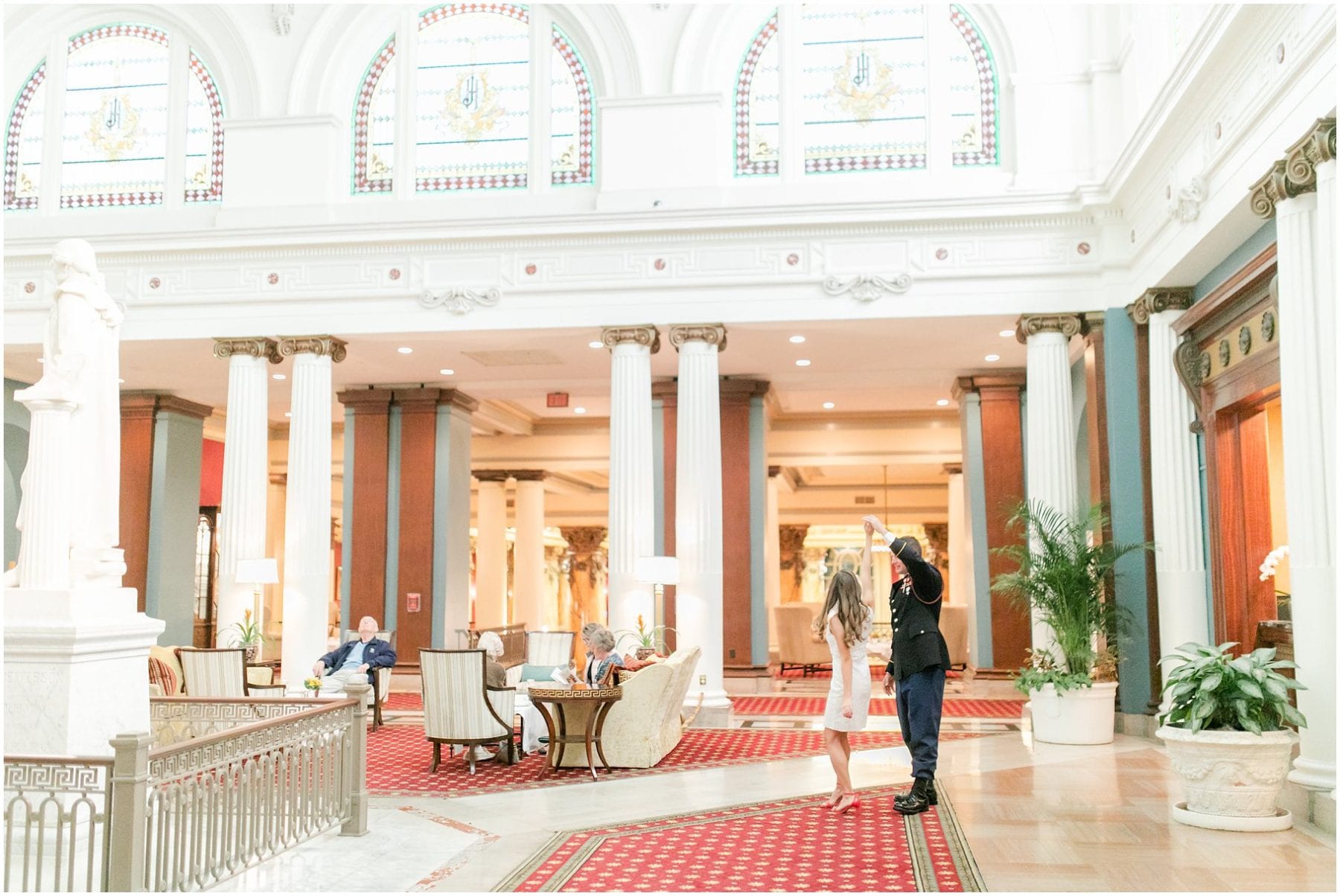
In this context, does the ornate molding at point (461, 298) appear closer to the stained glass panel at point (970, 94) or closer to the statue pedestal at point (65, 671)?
the stained glass panel at point (970, 94)

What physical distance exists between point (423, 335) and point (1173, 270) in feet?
25.0

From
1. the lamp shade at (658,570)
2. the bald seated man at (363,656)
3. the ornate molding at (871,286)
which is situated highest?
the ornate molding at (871,286)

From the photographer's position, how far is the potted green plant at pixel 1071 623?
10.3 meters

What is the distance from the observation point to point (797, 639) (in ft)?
60.5

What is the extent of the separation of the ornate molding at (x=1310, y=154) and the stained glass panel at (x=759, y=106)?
631 cm

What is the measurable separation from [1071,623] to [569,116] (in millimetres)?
7507

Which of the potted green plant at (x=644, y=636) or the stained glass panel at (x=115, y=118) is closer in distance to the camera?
the potted green plant at (x=644, y=636)

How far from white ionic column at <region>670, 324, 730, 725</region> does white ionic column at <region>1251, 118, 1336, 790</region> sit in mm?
6143

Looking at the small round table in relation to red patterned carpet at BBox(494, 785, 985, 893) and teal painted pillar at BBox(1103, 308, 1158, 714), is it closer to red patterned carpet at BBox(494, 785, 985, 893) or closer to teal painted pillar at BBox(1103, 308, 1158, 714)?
red patterned carpet at BBox(494, 785, 985, 893)

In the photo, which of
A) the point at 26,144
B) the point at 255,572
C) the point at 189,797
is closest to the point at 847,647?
the point at 189,797

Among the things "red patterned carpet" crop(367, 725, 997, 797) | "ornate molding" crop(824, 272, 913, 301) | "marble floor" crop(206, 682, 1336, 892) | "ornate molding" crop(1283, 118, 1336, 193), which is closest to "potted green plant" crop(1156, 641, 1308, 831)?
"marble floor" crop(206, 682, 1336, 892)

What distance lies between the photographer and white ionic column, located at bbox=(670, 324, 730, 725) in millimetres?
12180

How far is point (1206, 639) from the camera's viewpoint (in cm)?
1044

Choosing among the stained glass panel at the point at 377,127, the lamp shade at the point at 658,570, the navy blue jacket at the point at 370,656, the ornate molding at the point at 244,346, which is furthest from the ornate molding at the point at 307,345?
the lamp shade at the point at 658,570
